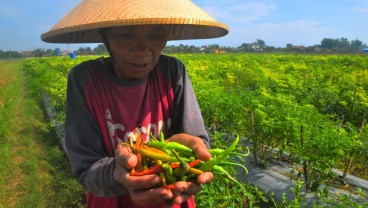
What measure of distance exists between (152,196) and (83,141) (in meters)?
0.50

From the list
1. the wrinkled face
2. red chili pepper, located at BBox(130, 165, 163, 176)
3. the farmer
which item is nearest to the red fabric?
the farmer

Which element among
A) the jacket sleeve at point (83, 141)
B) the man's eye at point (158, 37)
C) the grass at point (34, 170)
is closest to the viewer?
the jacket sleeve at point (83, 141)

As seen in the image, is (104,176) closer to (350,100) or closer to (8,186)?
(8,186)

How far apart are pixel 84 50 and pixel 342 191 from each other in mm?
89031

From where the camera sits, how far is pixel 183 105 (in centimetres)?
170

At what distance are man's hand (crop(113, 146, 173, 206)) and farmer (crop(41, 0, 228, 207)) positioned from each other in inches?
4.4

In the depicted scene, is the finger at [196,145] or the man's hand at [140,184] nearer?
the man's hand at [140,184]

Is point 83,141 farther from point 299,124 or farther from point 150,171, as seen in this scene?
point 299,124

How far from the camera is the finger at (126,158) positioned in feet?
3.85

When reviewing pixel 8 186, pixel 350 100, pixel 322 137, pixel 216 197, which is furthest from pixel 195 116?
pixel 350 100

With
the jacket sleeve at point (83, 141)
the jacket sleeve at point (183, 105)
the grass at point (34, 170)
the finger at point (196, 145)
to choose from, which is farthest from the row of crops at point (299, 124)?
the jacket sleeve at point (83, 141)

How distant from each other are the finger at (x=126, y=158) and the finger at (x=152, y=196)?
0.10 meters

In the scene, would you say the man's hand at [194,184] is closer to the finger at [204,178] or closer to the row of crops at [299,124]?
the finger at [204,178]

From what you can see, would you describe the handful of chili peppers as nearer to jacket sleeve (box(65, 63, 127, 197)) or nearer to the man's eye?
jacket sleeve (box(65, 63, 127, 197))
